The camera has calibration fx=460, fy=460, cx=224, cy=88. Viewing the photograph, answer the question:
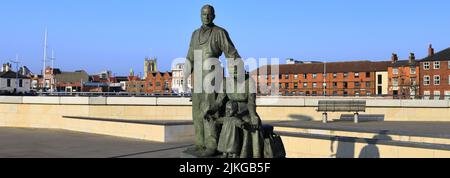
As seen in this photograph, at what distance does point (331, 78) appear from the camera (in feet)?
286

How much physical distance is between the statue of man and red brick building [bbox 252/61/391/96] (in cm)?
7430

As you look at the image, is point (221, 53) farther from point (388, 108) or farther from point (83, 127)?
point (388, 108)

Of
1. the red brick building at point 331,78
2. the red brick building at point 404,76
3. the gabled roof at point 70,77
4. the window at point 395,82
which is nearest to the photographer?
the red brick building at point 404,76

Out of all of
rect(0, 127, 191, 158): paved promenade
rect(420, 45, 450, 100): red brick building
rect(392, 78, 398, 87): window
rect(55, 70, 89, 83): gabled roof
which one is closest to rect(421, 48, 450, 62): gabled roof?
rect(420, 45, 450, 100): red brick building

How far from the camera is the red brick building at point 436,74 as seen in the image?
68.2 meters

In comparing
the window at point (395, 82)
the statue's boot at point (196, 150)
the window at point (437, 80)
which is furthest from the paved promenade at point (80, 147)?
the window at point (395, 82)

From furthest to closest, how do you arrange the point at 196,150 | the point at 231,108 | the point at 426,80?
the point at 426,80, the point at 196,150, the point at 231,108

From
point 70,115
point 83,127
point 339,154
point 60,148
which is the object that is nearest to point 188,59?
point 339,154

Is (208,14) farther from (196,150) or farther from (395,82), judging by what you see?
(395,82)

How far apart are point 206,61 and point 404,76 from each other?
3066 inches

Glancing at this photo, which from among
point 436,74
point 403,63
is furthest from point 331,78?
point 436,74

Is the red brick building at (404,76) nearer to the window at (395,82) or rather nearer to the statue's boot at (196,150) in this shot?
the window at (395,82)

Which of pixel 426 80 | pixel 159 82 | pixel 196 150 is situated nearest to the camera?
pixel 196 150

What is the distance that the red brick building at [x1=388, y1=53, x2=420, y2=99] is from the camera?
74.6 meters
